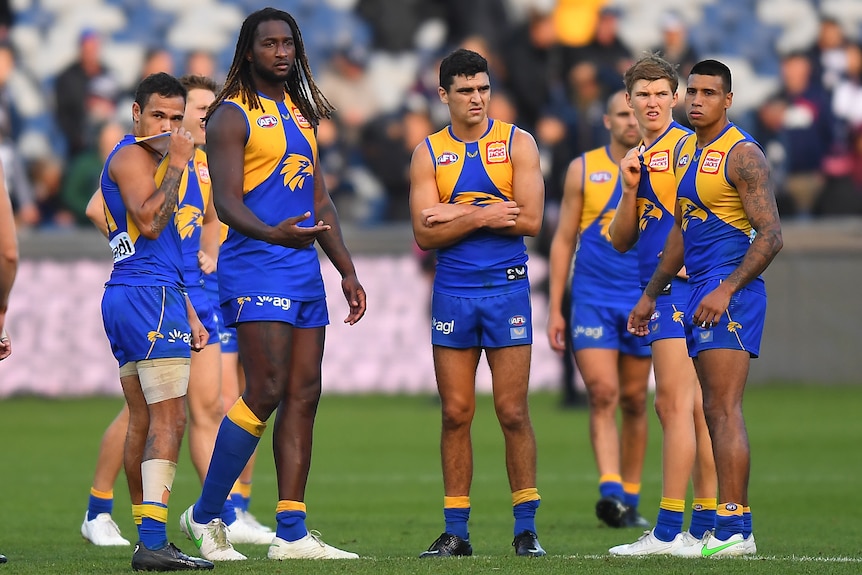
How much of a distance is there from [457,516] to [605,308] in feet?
8.78

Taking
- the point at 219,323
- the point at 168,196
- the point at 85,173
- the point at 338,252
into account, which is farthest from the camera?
the point at 85,173

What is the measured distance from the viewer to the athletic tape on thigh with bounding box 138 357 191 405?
7262 millimetres

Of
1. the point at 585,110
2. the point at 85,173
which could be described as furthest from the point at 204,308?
the point at 85,173

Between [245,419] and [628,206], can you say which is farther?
[628,206]

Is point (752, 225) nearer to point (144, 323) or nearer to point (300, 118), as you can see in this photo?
point (300, 118)

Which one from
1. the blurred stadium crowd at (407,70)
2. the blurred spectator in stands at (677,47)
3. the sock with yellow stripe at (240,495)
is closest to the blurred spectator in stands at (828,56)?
the blurred stadium crowd at (407,70)

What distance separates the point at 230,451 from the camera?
7.33 metres

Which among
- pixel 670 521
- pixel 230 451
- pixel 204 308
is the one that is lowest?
pixel 670 521

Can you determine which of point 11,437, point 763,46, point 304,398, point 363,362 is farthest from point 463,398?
point 763,46

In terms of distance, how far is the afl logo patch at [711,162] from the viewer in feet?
24.8

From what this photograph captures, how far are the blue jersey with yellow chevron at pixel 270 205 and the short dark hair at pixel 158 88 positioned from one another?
0.40 m

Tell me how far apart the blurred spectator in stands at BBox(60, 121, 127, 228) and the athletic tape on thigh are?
12.2 metres

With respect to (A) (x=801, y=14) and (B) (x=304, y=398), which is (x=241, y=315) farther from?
(A) (x=801, y=14)

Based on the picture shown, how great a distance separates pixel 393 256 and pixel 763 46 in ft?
24.2
